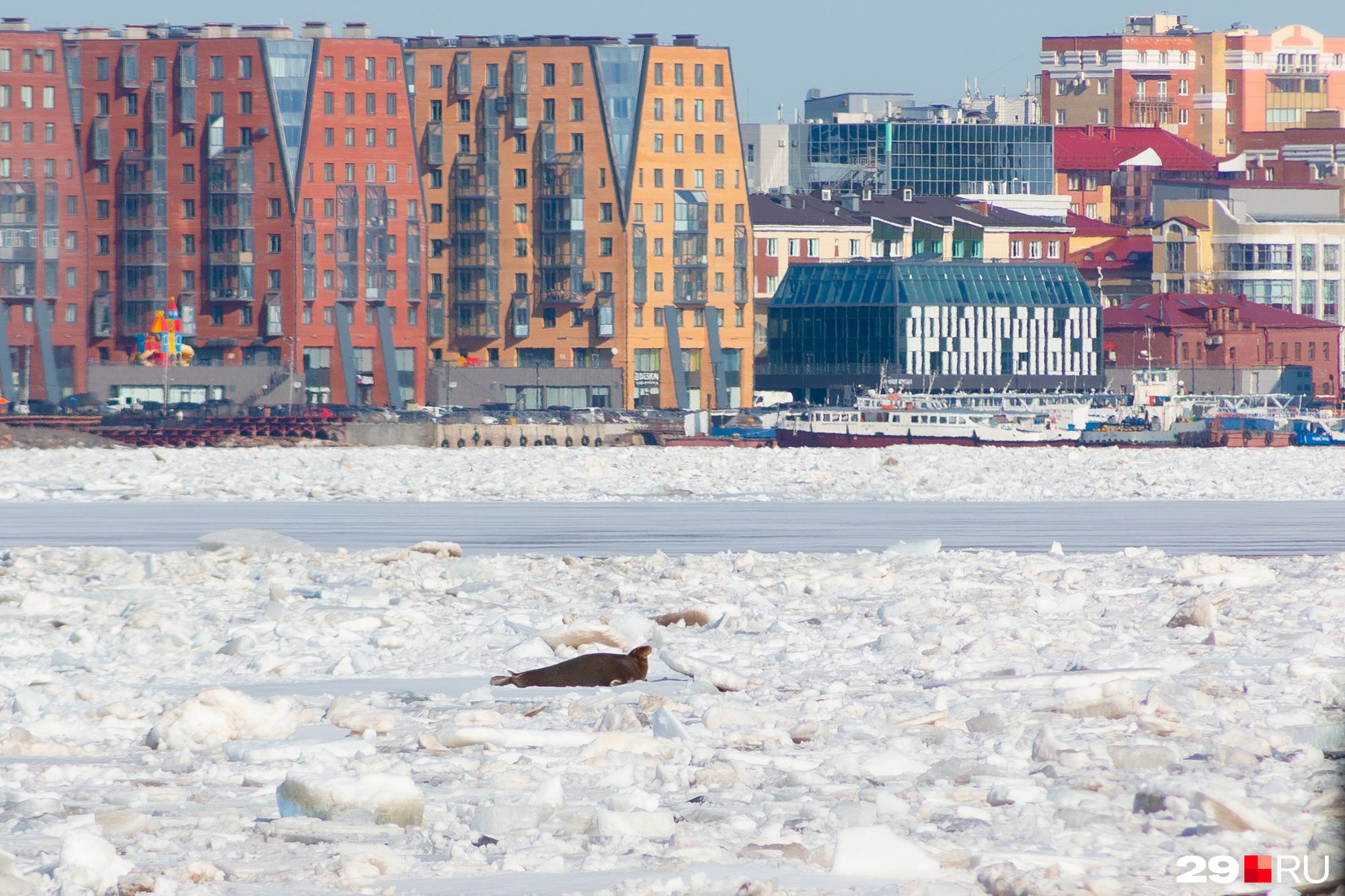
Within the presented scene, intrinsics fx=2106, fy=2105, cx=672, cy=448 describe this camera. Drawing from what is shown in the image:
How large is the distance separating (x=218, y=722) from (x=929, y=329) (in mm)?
126049

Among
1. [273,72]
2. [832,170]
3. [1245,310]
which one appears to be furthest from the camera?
[832,170]

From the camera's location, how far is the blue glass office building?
557 ft

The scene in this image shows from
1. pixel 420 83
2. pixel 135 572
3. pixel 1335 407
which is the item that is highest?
pixel 420 83

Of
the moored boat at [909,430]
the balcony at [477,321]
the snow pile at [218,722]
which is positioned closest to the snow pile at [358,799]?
the snow pile at [218,722]

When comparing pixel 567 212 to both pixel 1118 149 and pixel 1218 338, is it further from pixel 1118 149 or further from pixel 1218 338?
pixel 1118 149

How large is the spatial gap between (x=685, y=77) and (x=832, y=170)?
45.1 m

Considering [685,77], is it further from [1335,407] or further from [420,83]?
[1335,407]

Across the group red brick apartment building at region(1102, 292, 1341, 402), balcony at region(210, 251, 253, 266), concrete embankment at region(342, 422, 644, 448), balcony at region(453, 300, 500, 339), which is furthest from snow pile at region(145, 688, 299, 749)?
red brick apartment building at region(1102, 292, 1341, 402)

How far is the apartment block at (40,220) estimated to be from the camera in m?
120

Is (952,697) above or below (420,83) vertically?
below

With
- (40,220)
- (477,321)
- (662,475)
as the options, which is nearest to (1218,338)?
(477,321)

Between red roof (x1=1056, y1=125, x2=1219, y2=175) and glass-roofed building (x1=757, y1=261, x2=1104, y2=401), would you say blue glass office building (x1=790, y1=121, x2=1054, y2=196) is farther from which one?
glass-roofed building (x1=757, y1=261, x2=1104, y2=401)

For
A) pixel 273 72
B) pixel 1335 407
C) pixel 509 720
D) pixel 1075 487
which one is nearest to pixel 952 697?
pixel 509 720

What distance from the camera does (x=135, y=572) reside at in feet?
68.9
